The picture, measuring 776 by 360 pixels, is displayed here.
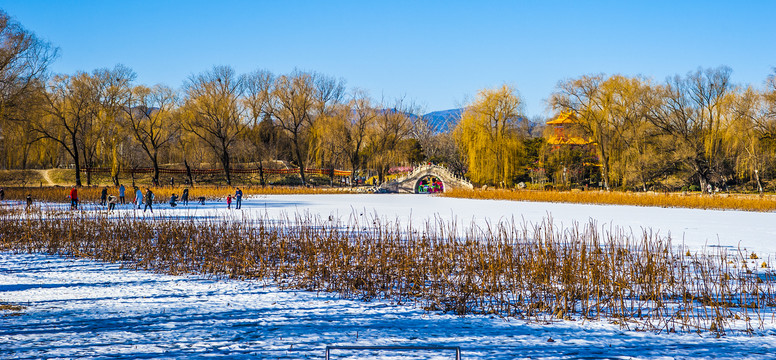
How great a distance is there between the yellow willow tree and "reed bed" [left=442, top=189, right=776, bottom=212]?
10.6 ft

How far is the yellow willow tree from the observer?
49625mm

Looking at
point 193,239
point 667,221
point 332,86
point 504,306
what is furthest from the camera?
point 332,86

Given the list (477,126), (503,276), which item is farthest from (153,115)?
(503,276)

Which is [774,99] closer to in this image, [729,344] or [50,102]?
[729,344]

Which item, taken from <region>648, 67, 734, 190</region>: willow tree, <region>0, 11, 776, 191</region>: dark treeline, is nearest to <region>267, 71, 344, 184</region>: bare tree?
<region>0, 11, 776, 191</region>: dark treeline

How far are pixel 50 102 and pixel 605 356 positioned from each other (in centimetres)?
4585

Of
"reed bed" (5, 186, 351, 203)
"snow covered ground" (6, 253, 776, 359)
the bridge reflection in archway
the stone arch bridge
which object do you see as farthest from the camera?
the bridge reflection in archway

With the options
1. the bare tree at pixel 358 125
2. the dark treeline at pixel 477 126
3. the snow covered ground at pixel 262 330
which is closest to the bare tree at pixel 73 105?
the dark treeline at pixel 477 126

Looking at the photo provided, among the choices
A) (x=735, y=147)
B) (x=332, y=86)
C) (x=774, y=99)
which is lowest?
(x=735, y=147)

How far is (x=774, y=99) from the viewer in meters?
37.4

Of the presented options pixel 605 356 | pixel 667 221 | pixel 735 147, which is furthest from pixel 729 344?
pixel 735 147

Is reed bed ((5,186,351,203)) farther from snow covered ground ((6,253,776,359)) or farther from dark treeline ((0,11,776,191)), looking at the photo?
snow covered ground ((6,253,776,359))

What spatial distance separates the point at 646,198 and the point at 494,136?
1629cm

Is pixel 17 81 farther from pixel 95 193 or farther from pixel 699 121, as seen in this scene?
pixel 699 121
